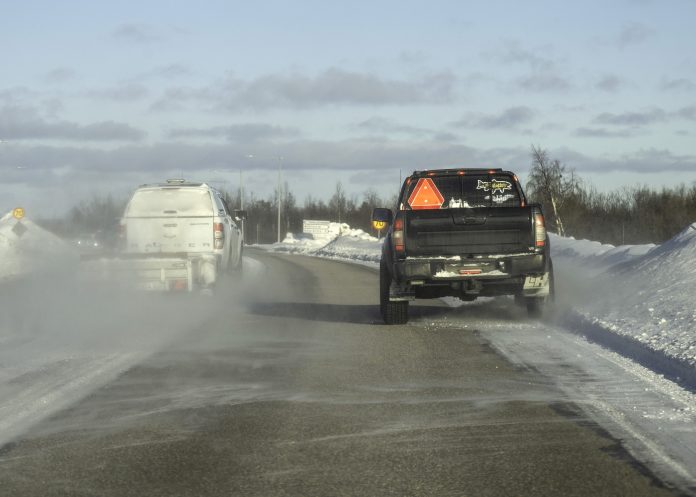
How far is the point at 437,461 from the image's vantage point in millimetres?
6484

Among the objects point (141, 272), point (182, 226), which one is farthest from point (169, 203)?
point (141, 272)

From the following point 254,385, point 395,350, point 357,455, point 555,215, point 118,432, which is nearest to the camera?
→ point 357,455

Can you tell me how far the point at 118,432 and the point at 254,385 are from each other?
2212mm

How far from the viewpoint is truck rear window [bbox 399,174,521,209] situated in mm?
15609

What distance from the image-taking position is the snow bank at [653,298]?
11.6 metres

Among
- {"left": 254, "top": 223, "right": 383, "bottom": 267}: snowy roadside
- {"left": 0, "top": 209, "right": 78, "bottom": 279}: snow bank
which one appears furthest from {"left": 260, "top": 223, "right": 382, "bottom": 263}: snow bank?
{"left": 0, "top": 209, "right": 78, "bottom": 279}: snow bank

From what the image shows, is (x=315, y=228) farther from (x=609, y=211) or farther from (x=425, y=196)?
(x=425, y=196)

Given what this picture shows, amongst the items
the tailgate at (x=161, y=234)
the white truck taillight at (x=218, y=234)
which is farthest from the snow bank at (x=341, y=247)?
the tailgate at (x=161, y=234)

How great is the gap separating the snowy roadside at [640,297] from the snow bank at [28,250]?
55.1 feet

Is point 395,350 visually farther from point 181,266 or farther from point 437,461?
point 181,266

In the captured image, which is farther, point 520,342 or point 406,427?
point 520,342

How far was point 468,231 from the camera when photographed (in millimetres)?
14312

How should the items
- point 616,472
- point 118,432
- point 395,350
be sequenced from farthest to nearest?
point 395,350
point 118,432
point 616,472

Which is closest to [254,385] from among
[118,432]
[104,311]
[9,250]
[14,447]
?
[118,432]
